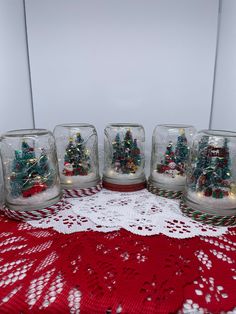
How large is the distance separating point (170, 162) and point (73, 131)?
451 millimetres

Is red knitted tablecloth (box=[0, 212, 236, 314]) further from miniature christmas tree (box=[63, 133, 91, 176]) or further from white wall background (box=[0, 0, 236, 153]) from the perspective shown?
white wall background (box=[0, 0, 236, 153])

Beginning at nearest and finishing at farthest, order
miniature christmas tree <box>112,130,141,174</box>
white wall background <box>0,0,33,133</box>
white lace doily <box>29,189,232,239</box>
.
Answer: white lace doily <box>29,189,232,239</box> < white wall background <box>0,0,33,133</box> < miniature christmas tree <box>112,130,141,174</box>

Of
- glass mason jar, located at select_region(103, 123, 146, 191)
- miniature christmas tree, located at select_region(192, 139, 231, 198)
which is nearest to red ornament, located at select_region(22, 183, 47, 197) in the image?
glass mason jar, located at select_region(103, 123, 146, 191)

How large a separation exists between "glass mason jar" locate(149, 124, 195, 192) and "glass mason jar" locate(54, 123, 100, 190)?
266mm

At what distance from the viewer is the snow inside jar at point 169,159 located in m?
0.92

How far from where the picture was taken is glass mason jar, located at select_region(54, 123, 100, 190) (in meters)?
0.97

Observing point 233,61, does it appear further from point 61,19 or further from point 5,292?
point 5,292

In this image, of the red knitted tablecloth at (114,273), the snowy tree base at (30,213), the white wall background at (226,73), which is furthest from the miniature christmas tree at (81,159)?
the white wall background at (226,73)

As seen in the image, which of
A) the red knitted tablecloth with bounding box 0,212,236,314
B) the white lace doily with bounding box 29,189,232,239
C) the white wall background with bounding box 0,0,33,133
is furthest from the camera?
the white wall background with bounding box 0,0,33,133

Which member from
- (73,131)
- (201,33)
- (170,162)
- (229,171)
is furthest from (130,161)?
(201,33)

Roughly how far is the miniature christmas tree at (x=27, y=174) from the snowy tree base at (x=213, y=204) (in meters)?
0.51

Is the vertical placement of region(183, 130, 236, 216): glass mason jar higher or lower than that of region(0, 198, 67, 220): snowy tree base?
higher

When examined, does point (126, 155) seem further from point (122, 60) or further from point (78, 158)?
point (122, 60)

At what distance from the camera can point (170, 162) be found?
969 mm
